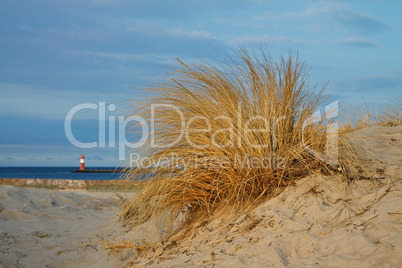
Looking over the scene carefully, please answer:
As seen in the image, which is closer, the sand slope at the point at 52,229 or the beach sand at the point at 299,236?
the beach sand at the point at 299,236

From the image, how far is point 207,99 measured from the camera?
330 cm

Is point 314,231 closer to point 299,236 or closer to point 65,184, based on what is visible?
point 299,236

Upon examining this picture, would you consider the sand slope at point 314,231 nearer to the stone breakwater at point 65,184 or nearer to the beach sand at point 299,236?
the beach sand at point 299,236

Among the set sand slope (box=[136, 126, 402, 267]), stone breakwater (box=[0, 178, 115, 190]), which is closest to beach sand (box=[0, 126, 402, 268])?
sand slope (box=[136, 126, 402, 267])

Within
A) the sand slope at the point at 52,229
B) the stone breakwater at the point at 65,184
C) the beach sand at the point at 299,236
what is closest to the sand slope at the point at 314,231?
the beach sand at the point at 299,236

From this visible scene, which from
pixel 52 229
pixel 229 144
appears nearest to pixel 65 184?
pixel 52 229

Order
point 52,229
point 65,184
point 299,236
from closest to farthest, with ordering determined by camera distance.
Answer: point 299,236
point 52,229
point 65,184

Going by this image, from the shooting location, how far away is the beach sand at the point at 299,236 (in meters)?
2.30

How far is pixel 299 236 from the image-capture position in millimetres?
→ 2512

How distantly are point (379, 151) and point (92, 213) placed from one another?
4.01 m

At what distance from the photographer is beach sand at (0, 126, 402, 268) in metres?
2.30

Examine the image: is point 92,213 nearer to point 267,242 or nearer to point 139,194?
point 139,194

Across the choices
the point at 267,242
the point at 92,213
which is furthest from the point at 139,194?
the point at 92,213

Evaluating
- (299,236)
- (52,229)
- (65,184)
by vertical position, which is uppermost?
(299,236)
